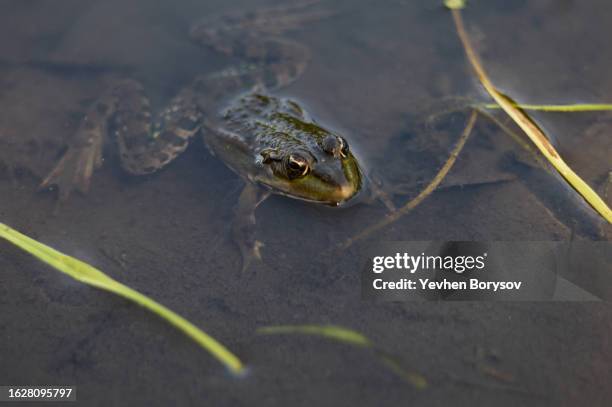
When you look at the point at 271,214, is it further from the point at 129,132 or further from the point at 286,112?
the point at 129,132

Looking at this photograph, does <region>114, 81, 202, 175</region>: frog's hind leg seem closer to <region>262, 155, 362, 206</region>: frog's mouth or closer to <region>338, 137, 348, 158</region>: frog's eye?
<region>262, 155, 362, 206</region>: frog's mouth

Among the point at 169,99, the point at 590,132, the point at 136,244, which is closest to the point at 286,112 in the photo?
the point at 169,99

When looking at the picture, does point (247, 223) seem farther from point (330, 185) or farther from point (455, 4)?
point (455, 4)

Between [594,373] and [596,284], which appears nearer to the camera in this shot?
[594,373]

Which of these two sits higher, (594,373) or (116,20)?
(116,20)

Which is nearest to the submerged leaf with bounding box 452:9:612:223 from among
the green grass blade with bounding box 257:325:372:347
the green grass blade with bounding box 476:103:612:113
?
the green grass blade with bounding box 476:103:612:113
